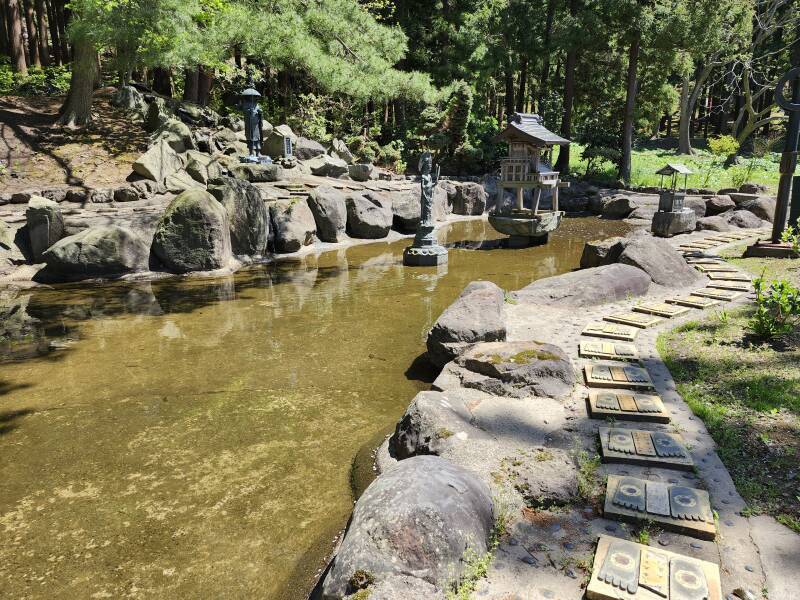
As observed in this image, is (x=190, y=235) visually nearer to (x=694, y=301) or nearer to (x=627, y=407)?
(x=694, y=301)

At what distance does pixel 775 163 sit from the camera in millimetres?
31344

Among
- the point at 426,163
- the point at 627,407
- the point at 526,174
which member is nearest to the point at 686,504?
the point at 627,407

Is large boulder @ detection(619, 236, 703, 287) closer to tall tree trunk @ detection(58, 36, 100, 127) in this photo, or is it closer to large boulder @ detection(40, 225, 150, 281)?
large boulder @ detection(40, 225, 150, 281)

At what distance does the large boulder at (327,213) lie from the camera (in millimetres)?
15969

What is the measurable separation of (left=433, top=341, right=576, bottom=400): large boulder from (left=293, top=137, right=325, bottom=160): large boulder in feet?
57.8

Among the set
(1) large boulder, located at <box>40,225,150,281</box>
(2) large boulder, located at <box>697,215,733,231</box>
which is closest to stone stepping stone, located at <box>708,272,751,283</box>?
(2) large boulder, located at <box>697,215,733,231</box>

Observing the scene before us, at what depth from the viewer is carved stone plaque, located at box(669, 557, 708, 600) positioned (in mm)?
2746

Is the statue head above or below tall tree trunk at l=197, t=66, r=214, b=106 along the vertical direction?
below

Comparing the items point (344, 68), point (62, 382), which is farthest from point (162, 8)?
point (62, 382)

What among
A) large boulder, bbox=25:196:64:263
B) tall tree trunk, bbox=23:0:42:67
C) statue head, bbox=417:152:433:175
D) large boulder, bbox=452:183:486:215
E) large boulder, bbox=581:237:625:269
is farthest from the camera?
tall tree trunk, bbox=23:0:42:67

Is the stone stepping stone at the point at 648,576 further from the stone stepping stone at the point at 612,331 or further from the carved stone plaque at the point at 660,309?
the carved stone plaque at the point at 660,309

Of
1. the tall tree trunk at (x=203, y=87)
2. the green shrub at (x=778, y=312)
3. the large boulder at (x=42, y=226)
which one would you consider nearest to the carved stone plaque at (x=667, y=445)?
the green shrub at (x=778, y=312)

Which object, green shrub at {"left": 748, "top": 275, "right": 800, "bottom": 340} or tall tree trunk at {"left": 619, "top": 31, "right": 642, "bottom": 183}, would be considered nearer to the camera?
green shrub at {"left": 748, "top": 275, "right": 800, "bottom": 340}

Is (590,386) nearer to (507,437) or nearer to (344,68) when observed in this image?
(507,437)
